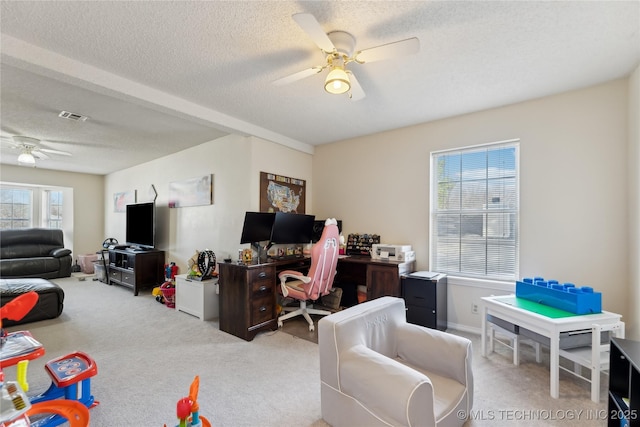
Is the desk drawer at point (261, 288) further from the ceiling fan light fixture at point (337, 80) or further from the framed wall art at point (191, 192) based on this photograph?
the ceiling fan light fixture at point (337, 80)

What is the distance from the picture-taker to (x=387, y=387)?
1309mm

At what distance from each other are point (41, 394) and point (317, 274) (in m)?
2.28

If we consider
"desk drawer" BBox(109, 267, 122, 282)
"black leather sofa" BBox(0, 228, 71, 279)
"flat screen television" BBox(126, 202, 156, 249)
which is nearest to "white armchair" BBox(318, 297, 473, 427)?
"flat screen television" BBox(126, 202, 156, 249)

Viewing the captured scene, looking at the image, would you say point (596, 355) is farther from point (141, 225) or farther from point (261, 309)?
point (141, 225)

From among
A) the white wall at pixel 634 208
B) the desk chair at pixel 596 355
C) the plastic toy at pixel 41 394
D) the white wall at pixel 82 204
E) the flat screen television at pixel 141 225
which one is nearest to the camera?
the plastic toy at pixel 41 394

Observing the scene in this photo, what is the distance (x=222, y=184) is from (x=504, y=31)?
3612 millimetres

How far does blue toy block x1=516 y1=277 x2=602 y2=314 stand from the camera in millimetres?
2154

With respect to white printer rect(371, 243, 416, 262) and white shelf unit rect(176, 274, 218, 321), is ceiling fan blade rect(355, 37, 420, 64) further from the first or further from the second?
white shelf unit rect(176, 274, 218, 321)

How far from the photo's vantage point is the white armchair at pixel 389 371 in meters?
1.28

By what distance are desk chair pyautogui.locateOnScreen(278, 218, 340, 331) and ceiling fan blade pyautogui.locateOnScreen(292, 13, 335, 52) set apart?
5.98ft

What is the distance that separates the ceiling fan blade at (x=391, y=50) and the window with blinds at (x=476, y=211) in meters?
2.03

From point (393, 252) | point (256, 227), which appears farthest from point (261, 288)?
point (393, 252)

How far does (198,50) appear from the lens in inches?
80.9

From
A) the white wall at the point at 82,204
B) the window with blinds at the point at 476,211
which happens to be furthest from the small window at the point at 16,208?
the window with blinds at the point at 476,211
